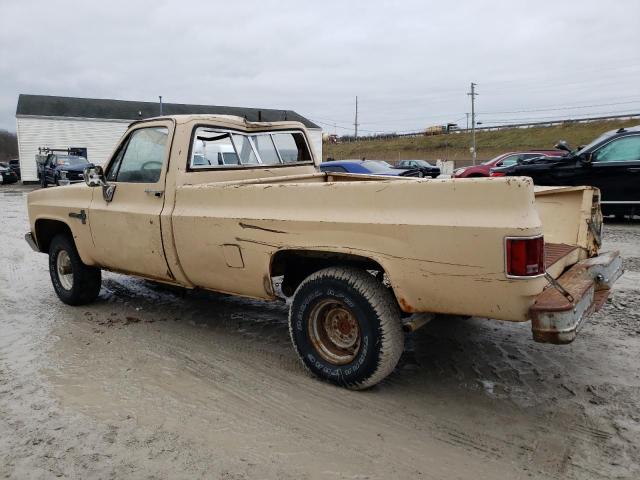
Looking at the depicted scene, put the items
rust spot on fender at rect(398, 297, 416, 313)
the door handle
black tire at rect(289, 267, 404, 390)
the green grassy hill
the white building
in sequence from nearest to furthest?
1. rust spot on fender at rect(398, 297, 416, 313)
2. black tire at rect(289, 267, 404, 390)
3. the door handle
4. the white building
5. the green grassy hill

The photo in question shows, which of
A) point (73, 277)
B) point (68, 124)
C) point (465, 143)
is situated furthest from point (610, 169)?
point (465, 143)

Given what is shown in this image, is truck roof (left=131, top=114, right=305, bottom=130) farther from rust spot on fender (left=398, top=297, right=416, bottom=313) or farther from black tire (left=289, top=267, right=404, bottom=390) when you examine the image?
rust spot on fender (left=398, top=297, right=416, bottom=313)

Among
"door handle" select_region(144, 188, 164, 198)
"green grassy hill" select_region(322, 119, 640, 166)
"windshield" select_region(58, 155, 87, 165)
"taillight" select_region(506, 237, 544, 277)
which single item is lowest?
"taillight" select_region(506, 237, 544, 277)

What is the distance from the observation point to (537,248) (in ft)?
8.88

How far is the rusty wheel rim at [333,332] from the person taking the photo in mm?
3479

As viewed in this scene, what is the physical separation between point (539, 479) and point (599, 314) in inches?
109

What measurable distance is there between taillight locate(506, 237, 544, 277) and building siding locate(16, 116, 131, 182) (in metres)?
37.0

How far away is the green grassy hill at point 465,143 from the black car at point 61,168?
134 ft

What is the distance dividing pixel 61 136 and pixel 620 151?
36.5m

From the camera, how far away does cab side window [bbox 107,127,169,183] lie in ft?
14.8

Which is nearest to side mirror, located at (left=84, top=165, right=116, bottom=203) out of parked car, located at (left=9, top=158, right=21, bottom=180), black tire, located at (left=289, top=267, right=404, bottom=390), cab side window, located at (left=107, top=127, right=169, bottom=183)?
cab side window, located at (left=107, top=127, right=169, bottom=183)

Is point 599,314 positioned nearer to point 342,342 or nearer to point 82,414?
point 342,342

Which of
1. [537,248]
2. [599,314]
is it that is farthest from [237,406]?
[599,314]

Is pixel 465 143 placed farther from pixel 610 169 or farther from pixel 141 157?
pixel 141 157
